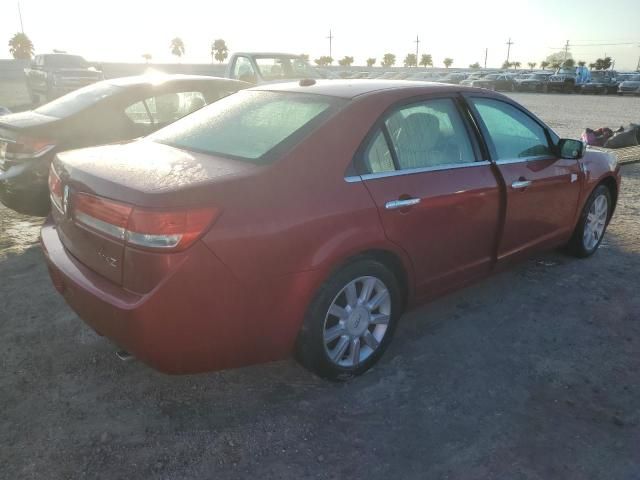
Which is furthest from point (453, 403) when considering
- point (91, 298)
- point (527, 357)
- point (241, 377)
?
point (91, 298)

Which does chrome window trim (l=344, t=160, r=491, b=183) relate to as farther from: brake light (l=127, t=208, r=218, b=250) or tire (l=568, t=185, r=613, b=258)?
tire (l=568, t=185, r=613, b=258)

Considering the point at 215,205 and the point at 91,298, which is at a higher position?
the point at 215,205

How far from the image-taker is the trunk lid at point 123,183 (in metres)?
2.29

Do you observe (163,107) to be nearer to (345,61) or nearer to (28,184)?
(28,184)

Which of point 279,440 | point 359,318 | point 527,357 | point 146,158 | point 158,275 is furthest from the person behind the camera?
point 527,357

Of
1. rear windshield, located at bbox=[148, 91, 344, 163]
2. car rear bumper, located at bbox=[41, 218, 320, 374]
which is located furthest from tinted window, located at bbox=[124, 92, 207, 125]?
car rear bumper, located at bbox=[41, 218, 320, 374]

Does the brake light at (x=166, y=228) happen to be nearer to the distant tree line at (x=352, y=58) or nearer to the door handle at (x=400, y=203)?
Result: the door handle at (x=400, y=203)

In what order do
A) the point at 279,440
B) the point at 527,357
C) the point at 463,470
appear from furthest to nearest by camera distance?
the point at 527,357 < the point at 279,440 < the point at 463,470

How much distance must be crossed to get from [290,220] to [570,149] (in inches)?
108

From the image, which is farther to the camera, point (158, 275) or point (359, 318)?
point (359, 318)

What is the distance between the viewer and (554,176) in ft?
13.5

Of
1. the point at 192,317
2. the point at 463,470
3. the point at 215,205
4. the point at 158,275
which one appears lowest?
the point at 463,470

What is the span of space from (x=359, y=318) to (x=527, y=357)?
A: 115cm

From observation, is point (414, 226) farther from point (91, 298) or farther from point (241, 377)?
point (91, 298)
